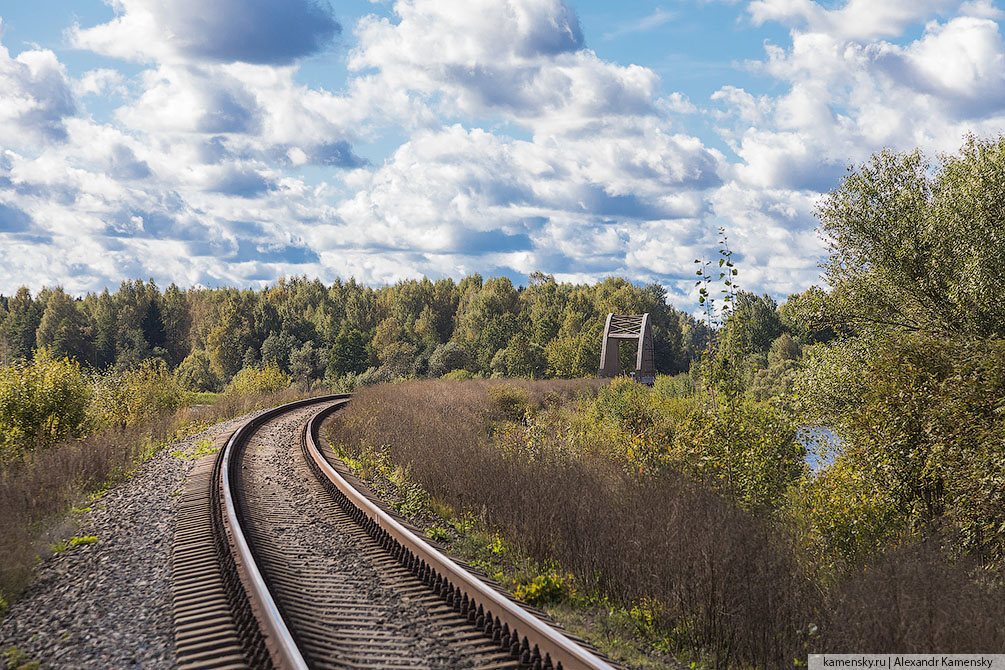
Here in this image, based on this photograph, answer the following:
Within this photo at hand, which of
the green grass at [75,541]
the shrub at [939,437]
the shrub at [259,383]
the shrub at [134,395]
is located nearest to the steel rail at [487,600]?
the green grass at [75,541]

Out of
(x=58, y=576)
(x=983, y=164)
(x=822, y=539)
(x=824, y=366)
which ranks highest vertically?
(x=983, y=164)

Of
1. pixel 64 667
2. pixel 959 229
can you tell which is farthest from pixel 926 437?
pixel 64 667

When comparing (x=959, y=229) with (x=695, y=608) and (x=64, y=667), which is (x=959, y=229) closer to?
(x=695, y=608)

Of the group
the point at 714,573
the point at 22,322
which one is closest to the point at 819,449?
the point at 714,573

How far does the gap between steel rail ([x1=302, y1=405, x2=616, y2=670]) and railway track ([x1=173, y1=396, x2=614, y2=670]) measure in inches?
0.5

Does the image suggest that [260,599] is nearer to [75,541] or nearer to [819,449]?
[75,541]

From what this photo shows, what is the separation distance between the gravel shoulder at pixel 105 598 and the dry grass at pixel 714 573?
3.80 meters

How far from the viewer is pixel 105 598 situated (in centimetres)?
677

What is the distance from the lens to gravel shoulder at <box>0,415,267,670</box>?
5676 millimetres

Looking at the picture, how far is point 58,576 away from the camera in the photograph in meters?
7.61

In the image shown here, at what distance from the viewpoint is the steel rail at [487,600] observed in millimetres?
4957

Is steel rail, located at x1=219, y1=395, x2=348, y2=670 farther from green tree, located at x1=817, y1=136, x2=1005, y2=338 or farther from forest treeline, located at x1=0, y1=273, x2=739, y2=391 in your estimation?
forest treeline, located at x1=0, y1=273, x2=739, y2=391

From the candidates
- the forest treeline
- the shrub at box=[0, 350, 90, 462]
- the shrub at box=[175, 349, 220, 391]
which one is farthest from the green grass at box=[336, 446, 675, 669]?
the shrub at box=[175, 349, 220, 391]

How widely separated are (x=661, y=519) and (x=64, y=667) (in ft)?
17.3
